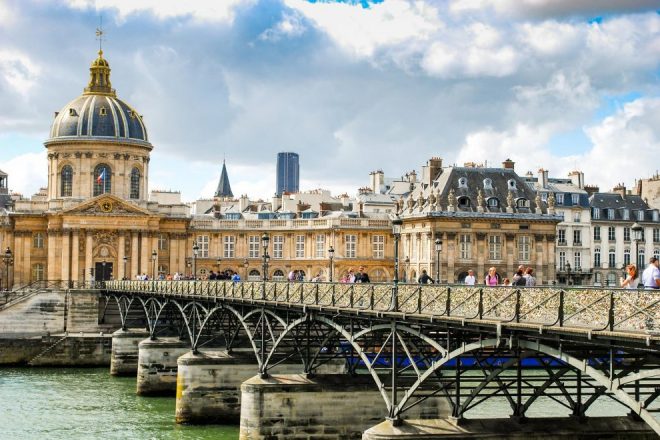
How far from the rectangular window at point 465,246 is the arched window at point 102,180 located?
29.6 metres

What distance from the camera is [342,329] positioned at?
31.9m

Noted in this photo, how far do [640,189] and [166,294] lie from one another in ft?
210

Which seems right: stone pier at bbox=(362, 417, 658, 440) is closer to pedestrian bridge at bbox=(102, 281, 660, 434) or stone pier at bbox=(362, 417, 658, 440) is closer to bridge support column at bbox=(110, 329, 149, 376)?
pedestrian bridge at bbox=(102, 281, 660, 434)

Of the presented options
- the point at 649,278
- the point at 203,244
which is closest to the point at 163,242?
the point at 203,244

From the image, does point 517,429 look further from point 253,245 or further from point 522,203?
point 253,245

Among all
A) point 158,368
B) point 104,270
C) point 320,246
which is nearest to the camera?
point 158,368

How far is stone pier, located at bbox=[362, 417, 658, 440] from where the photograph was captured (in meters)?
27.1

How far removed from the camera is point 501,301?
23688mm

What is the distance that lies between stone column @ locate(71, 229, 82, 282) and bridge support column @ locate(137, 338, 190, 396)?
4159 cm

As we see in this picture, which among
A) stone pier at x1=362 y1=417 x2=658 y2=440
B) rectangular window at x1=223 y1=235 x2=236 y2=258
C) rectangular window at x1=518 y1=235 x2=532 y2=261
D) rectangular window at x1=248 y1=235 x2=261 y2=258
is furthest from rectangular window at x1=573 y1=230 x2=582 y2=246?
stone pier at x1=362 y1=417 x2=658 y2=440

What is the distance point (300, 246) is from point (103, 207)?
54.3ft

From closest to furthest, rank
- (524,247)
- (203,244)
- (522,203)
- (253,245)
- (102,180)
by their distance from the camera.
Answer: (524,247), (522,203), (102,180), (203,244), (253,245)

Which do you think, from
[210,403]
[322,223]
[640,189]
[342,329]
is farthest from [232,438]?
[640,189]

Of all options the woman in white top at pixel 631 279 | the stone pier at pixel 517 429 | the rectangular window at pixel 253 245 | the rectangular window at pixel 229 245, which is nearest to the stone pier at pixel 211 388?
the stone pier at pixel 517 429
